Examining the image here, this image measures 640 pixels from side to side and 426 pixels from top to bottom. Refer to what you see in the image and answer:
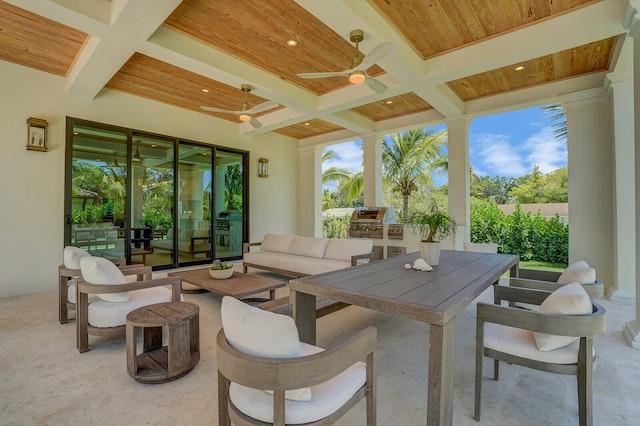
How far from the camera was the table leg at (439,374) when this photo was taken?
135 centimetres

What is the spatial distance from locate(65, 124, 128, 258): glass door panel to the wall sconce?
287 cm

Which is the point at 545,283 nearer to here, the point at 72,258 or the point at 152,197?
the point at 72,258

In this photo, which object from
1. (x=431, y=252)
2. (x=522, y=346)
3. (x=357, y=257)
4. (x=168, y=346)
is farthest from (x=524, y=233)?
(x=168, y=346)

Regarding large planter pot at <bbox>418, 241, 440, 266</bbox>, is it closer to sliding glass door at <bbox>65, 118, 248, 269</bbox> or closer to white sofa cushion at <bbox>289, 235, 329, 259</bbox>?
white sofa cushion at <bbox>289, 235, 329, 259</bbox>

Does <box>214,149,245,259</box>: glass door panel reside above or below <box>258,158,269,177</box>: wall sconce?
below

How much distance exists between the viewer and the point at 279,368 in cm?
103

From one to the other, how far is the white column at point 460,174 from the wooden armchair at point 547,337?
406 cm

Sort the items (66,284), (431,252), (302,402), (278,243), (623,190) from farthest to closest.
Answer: (278,243), (623,190), (66,284), (431,252), (302,402)

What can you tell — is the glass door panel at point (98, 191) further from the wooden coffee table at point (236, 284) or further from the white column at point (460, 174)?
the white column at point (460, 174)

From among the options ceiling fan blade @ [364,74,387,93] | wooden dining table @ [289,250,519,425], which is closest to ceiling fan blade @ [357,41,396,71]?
ceiling fan blade @ [364,74,387,93]

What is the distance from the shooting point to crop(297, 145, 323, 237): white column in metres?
8.12

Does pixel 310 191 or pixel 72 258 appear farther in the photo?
pixel 310 191

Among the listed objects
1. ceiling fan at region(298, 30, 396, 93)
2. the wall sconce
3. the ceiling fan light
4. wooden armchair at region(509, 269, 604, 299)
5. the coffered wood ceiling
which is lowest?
wooden armchair at region(509, 269, 604, 299)

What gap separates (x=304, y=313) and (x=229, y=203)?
5.31 metres
